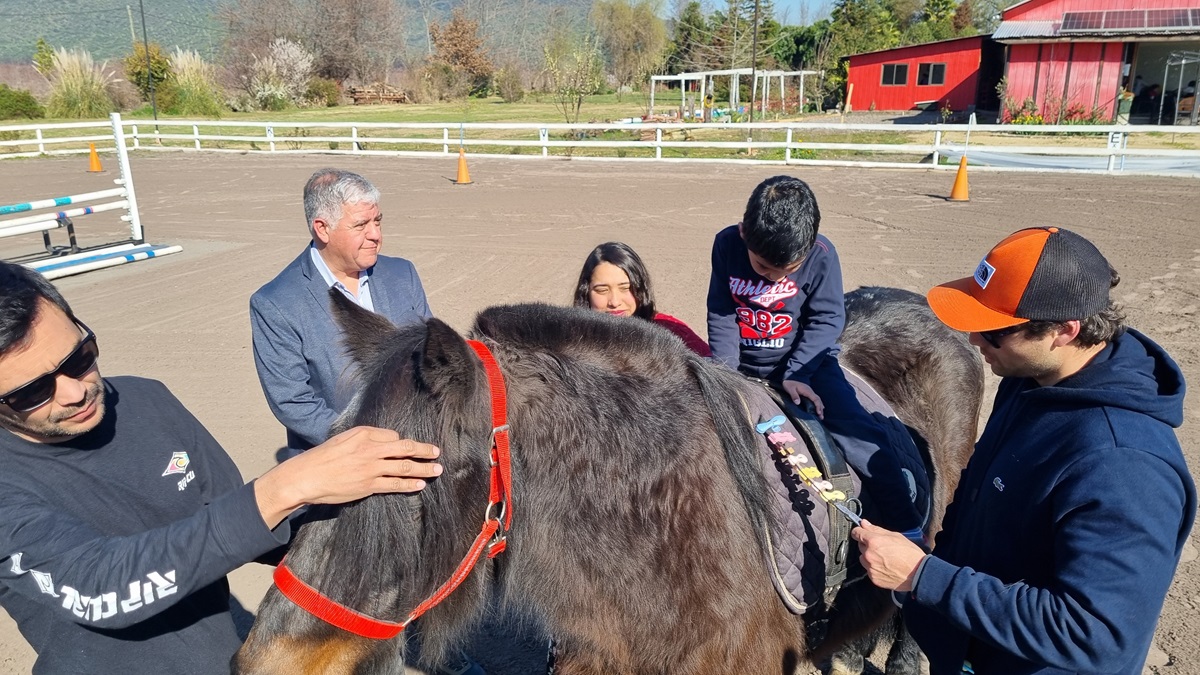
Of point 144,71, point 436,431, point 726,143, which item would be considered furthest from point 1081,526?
point 144,71

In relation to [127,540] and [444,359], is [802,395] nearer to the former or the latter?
[444,359]

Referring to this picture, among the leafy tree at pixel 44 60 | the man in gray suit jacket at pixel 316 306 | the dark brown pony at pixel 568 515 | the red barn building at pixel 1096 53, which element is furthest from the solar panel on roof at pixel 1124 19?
the leafy tree at pixel 44 60

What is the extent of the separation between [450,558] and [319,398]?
1.71 metres

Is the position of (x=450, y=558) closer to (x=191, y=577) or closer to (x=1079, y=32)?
(x=191, y=577)

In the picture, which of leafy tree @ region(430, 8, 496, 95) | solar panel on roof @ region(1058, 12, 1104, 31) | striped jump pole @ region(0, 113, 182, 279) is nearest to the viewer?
striped jump pole @ region(0, 113, 182, 279)

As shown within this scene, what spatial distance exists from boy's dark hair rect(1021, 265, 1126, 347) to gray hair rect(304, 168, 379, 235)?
2519 millimetres

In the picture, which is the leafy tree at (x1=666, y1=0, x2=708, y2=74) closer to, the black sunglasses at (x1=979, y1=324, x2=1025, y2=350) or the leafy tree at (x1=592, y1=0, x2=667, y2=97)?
the leafy tree at (x1=592, y1=0, x2=667, y2=97)

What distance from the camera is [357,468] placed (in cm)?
150

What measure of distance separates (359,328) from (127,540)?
2.32 feet

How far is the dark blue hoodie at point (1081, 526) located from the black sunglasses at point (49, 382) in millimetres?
2121

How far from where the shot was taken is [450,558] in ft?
5.51

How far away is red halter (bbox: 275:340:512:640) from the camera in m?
1.60

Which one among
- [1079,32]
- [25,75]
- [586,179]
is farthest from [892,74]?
[25,75]


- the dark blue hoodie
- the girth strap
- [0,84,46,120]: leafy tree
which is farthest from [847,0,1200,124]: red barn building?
[0,84,46,120]: leafy tree
